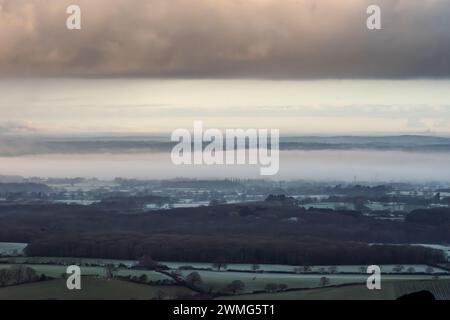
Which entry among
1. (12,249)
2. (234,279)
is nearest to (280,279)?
(234,279)

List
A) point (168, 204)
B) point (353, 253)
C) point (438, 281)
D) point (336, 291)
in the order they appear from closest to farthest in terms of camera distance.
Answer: point (336, 291), point (438, 281), point (353, 253), point (168, 204)

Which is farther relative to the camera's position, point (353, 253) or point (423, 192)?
point (423, 192)

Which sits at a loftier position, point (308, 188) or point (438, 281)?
point (308, 188)

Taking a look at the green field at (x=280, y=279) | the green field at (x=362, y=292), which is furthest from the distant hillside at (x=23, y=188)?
the green field at (x=362, y=292)

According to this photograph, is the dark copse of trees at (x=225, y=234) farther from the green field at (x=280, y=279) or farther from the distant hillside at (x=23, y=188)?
the distant hillside at (x=23, y=188)

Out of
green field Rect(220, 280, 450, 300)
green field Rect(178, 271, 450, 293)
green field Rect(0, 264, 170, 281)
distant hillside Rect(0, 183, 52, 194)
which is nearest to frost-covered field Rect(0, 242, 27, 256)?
green field Rect(0, 264, 170, 281)
